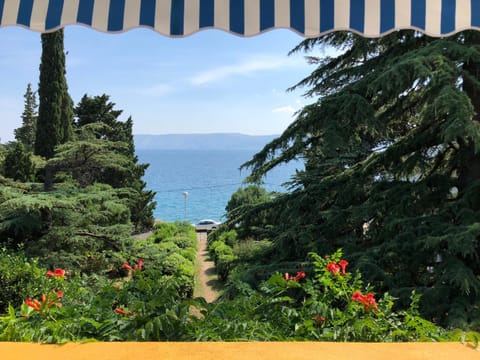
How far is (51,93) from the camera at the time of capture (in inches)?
467

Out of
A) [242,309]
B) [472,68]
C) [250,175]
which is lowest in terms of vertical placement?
[242,309]

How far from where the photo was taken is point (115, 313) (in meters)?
1.78

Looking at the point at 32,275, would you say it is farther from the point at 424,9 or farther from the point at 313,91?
the point at 424,9

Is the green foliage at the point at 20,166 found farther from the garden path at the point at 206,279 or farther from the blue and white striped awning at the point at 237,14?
the blue and white striped awning at the point at 237,14

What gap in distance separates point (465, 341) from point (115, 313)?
140 centimetres

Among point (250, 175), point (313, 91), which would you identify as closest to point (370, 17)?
point (250, 175)

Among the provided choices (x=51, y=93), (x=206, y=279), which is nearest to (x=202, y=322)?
(x=51, y=93)

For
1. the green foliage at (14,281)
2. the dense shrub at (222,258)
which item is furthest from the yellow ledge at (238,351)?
the dense shrub at (222,258)

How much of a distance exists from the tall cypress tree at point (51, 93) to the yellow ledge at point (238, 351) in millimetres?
11896

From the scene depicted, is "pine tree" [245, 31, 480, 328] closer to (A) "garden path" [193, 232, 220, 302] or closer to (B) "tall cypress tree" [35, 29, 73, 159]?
(A) "garden path" [193, 232, 220, 302]

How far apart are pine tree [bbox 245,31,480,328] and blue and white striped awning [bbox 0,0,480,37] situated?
188cm

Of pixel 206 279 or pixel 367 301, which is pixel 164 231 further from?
pixel 367 301

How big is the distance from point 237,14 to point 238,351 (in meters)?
1.35

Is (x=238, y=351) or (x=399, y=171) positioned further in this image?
(x=399, y=171)
